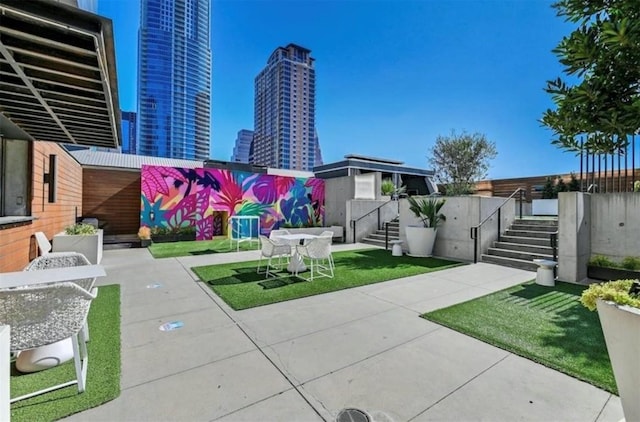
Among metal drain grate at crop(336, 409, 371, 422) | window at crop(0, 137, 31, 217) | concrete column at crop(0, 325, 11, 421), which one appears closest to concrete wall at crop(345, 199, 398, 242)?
window at crop(0, 137, 31, 217)

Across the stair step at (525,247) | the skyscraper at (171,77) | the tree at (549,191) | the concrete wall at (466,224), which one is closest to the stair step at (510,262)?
the concrete wall at (466,224)

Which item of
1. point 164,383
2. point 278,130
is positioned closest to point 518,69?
point 164,383

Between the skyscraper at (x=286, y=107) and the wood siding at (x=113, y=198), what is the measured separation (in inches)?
1052

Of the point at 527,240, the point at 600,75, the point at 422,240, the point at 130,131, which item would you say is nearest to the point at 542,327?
the point at 600,75

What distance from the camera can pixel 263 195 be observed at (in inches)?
557

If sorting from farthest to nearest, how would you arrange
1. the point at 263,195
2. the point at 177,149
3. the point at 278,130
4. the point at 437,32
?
the point at 278,130 → the point at 177,149 → the point at 263,195 → the point at 437,32

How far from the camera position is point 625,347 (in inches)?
64.0

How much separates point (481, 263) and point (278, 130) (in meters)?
Result: 34.9

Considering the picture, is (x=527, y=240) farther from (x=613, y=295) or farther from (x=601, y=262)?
(x=613, y=295)

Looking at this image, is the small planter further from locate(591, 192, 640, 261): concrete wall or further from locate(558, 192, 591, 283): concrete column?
locate(591, 192, 640, 261): concrete wall

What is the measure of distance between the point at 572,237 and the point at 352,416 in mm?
6073

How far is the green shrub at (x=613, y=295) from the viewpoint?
5.43 feet

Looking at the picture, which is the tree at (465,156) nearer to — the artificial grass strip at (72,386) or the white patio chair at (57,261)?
the white patio chair at (57,261)

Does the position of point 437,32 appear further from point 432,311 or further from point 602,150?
point 432,311
